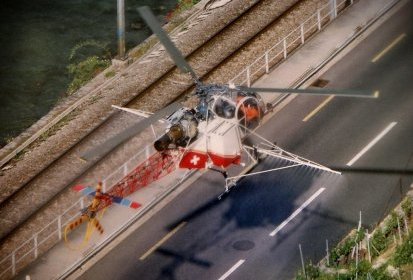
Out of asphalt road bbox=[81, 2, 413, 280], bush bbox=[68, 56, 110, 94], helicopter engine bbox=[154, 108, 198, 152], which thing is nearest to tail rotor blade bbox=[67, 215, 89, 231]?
asphalt road bbox=[81, 2, 413, 280]

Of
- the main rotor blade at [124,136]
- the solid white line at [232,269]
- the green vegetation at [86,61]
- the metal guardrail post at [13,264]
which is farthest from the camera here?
the green vegetation at [86,61]

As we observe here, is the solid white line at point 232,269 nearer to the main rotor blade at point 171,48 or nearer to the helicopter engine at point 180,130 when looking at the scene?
the helicopter engine at point 180,130

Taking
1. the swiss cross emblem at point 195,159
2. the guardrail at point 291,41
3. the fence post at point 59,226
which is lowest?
the fence post at point 59,226

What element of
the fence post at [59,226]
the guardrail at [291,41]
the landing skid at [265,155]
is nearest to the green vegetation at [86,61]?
the guardrail at [291,41]

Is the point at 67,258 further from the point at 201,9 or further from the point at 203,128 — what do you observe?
the point at 201,9

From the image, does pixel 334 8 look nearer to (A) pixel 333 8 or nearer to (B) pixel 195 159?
(A) pixel 333 8

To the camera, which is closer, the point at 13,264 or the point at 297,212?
the point at 13,264

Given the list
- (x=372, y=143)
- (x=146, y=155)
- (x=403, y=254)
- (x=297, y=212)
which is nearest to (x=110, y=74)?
(x=146, y=155)
